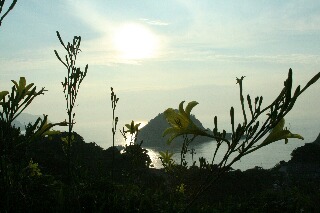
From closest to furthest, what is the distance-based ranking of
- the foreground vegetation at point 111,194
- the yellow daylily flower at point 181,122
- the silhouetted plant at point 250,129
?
1. the silhouetted plant at point 250,129
2. the yellow daylily flower at point 181,122
3. the foreground vegetation at point 111,194

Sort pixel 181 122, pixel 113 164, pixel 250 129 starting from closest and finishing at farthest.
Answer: pixel 250 129, pixel 181 122, pixel 113 164

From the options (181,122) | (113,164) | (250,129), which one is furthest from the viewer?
(113,164)

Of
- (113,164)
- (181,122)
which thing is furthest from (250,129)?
(113,164)

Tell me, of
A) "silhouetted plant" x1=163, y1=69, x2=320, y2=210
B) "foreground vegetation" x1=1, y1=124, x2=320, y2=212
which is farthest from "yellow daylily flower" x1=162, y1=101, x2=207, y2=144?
"foreground vegetation" x1=1, y1=124, x2=320, y2=212

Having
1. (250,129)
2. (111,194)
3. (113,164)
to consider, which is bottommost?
(111,194)

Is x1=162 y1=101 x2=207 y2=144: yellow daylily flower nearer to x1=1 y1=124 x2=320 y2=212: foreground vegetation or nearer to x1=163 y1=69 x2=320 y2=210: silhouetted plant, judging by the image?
x1=163 y1=69 x2=320 y2=210: silhouetted plant

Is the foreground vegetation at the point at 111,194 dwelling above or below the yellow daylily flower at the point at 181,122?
below

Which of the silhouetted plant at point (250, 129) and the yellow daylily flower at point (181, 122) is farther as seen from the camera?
the yellow daylily flower at point (181, 122)

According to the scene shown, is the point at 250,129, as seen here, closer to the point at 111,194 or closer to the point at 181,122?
the point at 181,122

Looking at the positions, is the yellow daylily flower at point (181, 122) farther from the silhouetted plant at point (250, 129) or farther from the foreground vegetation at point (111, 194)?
the foreground vegetation at point (111, 194)

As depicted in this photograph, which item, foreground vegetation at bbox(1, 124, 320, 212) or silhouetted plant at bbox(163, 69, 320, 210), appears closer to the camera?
silhouetted plant at bbox(163, 69, 320, 210)

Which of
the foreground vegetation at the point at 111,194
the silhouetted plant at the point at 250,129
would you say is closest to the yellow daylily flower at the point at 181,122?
the silhouetted plant at the point at 250,129

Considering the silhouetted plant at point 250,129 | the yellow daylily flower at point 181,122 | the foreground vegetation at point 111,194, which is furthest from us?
the foreground vegetation at point 111,194

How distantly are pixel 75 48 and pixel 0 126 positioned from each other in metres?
2.21
